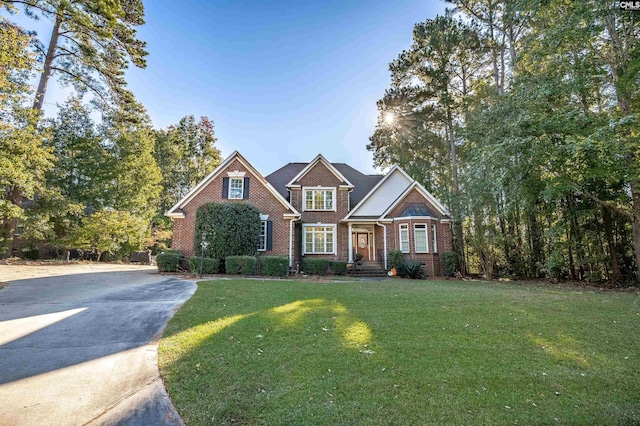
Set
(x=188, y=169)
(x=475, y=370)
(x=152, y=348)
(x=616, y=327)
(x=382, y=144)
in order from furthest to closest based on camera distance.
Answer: (x=188, y=169), (x=382, y=144), (x=616, y=327), (x=152, y=348), (x=475, y=370)

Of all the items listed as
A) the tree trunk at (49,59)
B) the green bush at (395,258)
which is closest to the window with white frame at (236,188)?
the green bush at (395,258)

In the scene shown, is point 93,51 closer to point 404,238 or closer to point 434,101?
point 404,238

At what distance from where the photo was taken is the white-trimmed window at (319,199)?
19219mm

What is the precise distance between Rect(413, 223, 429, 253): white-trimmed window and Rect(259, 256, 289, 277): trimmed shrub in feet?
25.4

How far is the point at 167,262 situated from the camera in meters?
14.3

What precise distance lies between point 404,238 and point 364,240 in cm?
311

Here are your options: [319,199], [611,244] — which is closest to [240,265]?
[319,199]

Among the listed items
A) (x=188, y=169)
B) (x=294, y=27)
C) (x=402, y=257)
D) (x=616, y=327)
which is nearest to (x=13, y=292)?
(x=294, y=27)

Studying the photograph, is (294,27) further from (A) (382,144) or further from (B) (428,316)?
(A) (382,144)

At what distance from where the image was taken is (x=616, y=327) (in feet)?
18.5

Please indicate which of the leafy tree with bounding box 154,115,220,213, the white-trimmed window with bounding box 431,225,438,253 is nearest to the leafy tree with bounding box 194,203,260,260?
the white-trimmed window with bounding box 431,225,438,253

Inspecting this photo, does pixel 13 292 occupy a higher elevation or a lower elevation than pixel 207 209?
lower

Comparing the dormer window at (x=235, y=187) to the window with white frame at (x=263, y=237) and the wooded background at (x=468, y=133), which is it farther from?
the wooded background at (x=468, y=133)

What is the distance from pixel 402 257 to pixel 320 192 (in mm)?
6557
